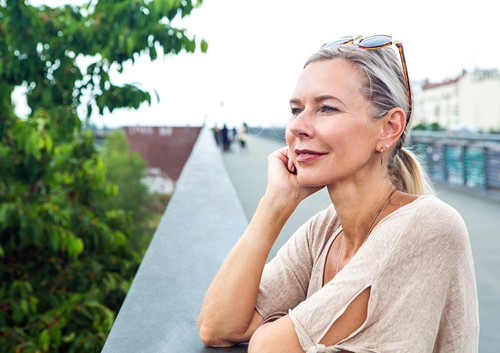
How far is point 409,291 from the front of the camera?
4.42 ft

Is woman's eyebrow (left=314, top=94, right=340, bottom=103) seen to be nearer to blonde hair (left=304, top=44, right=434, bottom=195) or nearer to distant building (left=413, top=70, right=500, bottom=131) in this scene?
blonde hair (left=304, top=44, right=434, bottom=195)

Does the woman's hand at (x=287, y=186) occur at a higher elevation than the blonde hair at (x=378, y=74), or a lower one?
lower

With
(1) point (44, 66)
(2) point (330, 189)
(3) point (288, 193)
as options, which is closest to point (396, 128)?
(2) point (330, 189)

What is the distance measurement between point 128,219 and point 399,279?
7128 mm

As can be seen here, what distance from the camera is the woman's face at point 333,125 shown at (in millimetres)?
1593

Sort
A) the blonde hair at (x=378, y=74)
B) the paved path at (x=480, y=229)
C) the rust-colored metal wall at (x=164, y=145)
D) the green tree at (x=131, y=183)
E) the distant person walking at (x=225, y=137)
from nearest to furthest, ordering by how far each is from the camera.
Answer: the blonde hair at (x=378, y=74) < the paved path at (x=480, y=229) < the distant person walking at (x=225, y=137) < the green tree at (x=131, y=183) < the rust-colored metal wall at (x=164, y=145)

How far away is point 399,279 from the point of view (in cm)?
136

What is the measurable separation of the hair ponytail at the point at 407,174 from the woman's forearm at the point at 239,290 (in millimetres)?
371

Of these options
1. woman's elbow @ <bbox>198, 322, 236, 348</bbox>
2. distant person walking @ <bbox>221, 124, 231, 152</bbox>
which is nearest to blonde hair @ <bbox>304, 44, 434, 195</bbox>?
woman's elbow @ <bbox>198, 322, 236, 348</bbox>

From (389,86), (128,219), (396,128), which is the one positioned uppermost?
(389,86)

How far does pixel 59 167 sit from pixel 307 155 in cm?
575

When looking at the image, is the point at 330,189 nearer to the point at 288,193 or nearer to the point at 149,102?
the point at 288,193

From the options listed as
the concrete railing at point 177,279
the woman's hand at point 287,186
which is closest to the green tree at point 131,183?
the concrete railing at point 177,279

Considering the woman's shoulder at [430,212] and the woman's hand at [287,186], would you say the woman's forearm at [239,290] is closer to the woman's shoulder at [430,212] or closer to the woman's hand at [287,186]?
the woman's hand at [287,186]
